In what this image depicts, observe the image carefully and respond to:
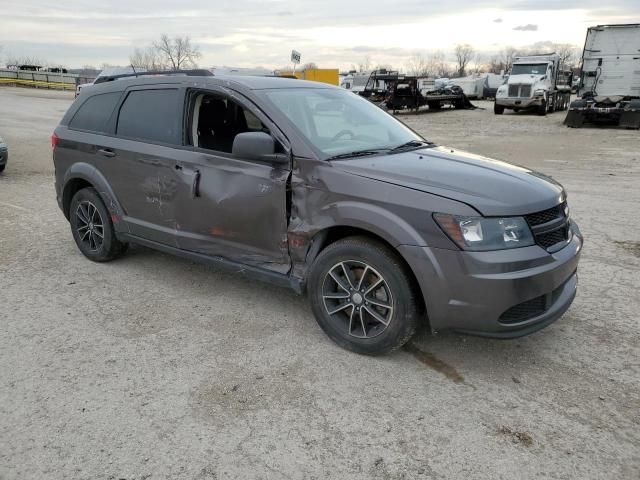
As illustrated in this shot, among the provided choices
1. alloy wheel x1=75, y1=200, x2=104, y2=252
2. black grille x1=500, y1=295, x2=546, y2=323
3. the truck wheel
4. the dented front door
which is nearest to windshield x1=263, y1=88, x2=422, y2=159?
the dented front door

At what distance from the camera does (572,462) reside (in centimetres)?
260

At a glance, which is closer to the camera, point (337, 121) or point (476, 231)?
point (476, 231)

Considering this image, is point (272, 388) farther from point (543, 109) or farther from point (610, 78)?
point (543, 109)

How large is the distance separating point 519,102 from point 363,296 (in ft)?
81.9

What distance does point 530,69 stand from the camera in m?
26.7

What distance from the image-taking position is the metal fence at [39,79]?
4956 centimetres

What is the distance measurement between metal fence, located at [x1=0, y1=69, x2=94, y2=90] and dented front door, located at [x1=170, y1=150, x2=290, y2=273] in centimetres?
5049

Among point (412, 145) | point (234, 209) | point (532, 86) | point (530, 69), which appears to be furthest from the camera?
point (530, 69)

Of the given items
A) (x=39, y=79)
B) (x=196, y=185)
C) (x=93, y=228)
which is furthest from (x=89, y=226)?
(x=39, y=79)

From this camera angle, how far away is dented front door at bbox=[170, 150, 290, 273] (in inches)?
151

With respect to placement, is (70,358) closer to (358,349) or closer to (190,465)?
(190,465)

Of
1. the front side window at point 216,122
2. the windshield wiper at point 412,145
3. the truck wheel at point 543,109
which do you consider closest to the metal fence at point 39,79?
the truck wheel at point 543,109

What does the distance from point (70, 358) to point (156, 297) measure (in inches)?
43.2

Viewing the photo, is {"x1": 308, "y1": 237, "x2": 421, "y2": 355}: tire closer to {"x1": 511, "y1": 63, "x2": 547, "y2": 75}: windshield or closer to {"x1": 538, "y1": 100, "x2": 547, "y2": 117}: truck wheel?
{"x1": 538, "y1": 100, "x2": 547, "y2": 117}: truck wheel
